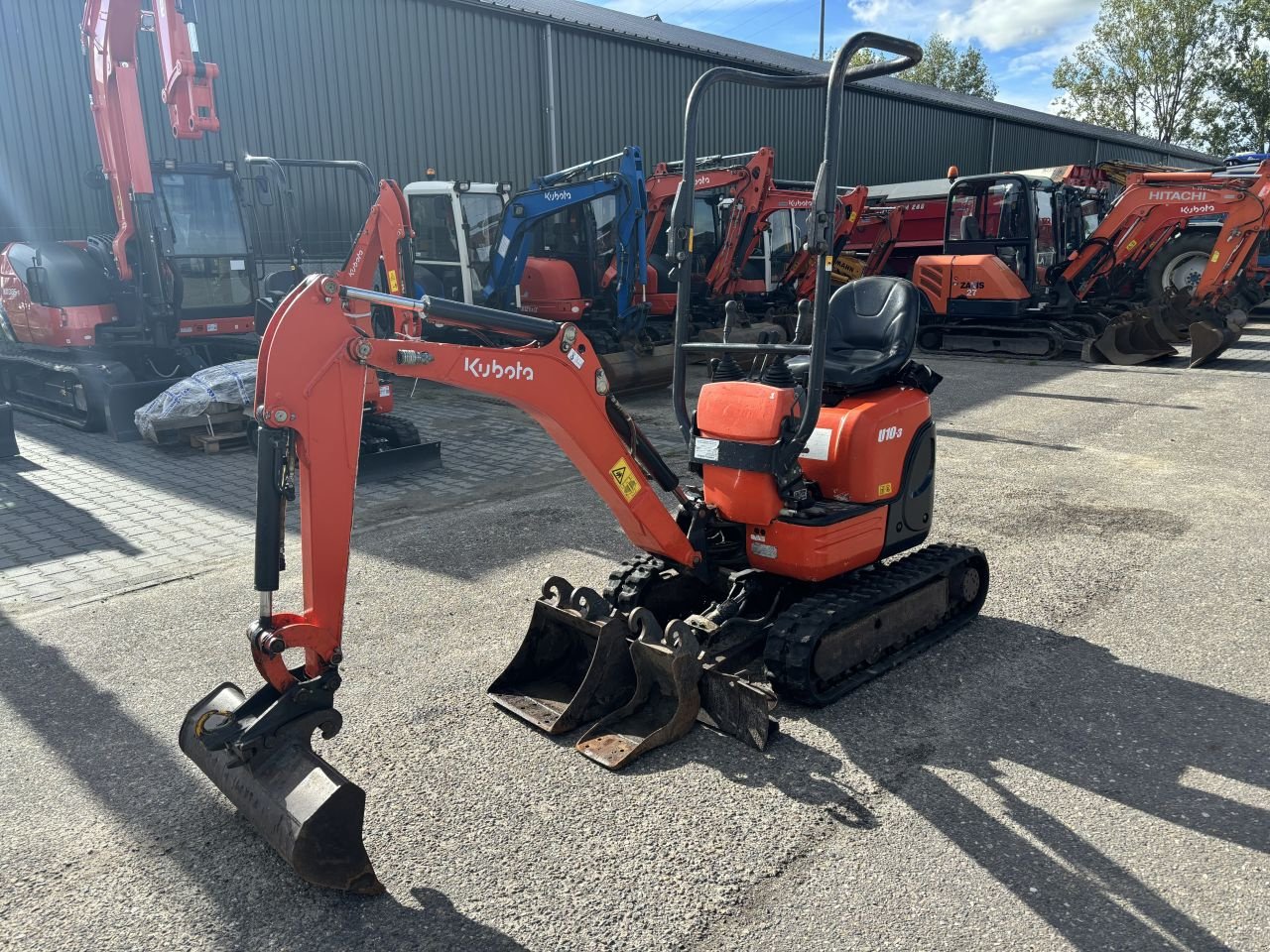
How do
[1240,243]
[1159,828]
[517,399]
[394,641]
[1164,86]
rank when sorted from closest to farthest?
[1159,828] < [517,399] < [394,641] < [1240,243] < [1164,86]

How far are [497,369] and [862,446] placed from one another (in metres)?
1.80

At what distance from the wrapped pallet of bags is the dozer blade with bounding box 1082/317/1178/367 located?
1204 cm

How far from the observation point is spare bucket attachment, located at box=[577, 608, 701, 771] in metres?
3.64

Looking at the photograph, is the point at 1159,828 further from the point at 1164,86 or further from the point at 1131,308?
the point at 1164,86

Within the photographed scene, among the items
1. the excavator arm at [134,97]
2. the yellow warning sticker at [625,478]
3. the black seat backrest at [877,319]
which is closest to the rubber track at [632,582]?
the yellow warning sticker at [625,478]

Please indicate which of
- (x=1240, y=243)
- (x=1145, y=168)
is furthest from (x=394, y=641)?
(x=1145, y=168)

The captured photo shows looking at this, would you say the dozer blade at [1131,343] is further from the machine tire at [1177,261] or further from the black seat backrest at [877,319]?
the black seat backrest at [877,319]

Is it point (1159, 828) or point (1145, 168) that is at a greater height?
point (1145, 168)

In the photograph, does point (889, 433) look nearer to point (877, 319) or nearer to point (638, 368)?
point (877, 319)

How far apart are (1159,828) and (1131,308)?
1474cm

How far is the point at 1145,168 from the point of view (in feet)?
75.1

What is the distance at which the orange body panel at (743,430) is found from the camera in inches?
161

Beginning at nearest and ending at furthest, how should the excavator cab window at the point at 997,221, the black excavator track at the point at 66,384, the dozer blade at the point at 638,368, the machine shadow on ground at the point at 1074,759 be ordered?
the machine shadow on ground at the point at 1074,759, the black excavator track at the point at 66,384, the dozer blade at the point at 638,368, the excavator cab window at the point at 997,221

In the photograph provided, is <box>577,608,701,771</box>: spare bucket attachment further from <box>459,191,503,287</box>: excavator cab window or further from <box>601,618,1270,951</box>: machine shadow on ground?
<box>459,191,503,287</box>: excavator cab window
